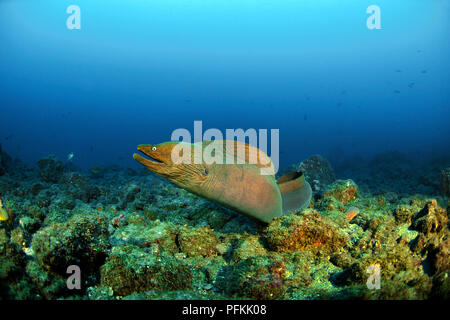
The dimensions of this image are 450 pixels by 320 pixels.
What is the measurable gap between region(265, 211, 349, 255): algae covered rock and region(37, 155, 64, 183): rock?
9326 millimetres

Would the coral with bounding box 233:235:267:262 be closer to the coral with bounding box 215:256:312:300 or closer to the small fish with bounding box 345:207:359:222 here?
the coral with bounding box 215:256:312:300

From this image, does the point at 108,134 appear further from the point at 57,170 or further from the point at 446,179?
the point at 446,179

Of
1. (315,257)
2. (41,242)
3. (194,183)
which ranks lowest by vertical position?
(315,257)

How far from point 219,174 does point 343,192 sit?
12.2 ft

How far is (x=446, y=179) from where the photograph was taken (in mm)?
6613

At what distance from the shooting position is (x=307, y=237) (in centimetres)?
323

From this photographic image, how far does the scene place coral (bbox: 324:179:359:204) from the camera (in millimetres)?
5442

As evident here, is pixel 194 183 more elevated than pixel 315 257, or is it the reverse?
pixel 194 183

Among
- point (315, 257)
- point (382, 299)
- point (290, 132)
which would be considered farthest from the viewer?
point (290, 132)

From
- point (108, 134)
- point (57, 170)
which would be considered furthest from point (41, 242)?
point (108, 134)

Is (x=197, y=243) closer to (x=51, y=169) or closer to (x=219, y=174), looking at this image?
(x=219, y=174)

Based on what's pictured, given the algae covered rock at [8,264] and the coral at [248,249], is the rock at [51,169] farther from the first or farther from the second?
the coral at [248,249]
